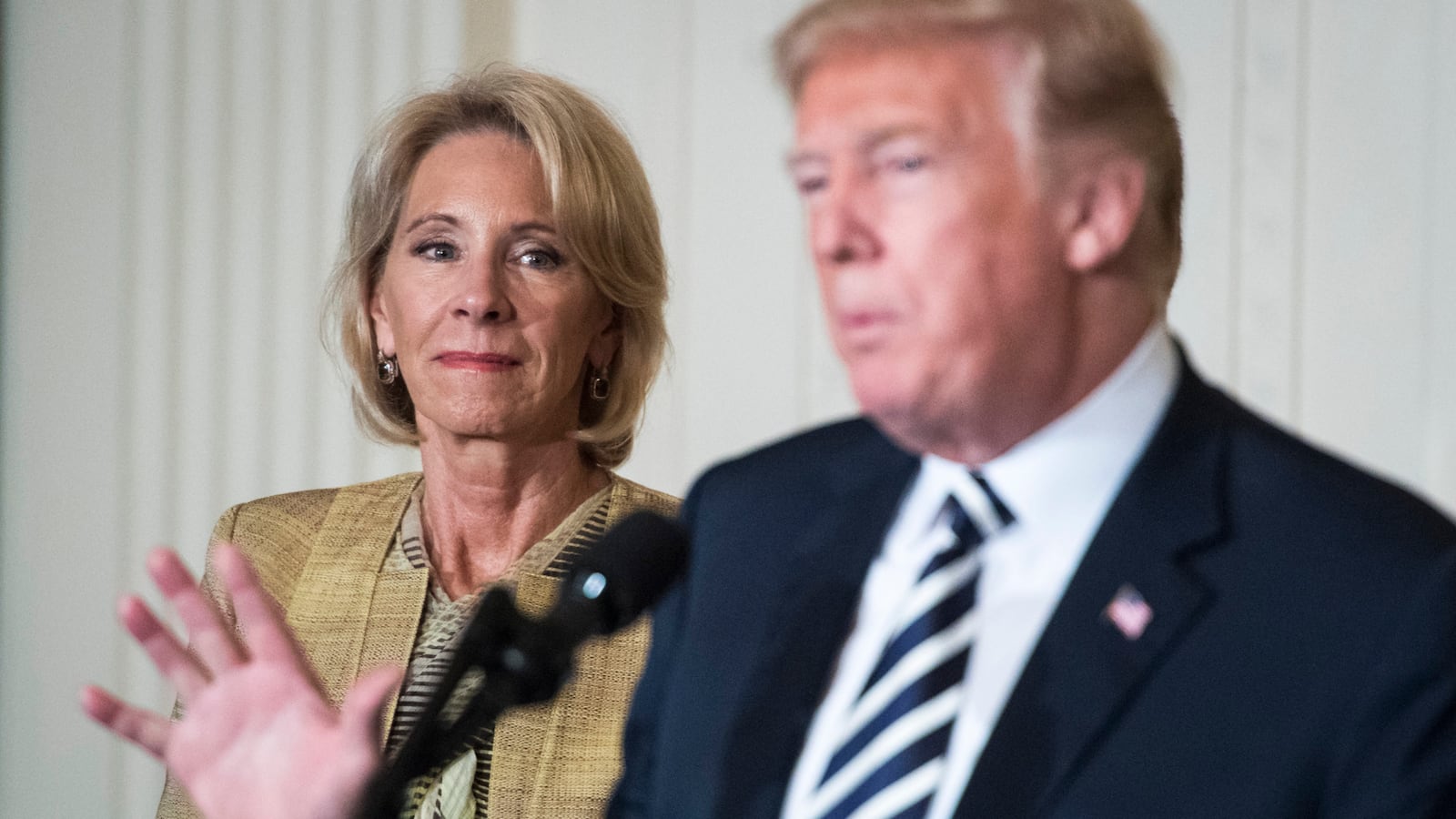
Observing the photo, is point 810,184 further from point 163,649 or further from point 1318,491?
point 163,649

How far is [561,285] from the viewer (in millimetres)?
1908

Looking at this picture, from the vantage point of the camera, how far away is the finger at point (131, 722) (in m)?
1.10

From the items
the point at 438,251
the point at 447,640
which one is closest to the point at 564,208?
the point at 438,251

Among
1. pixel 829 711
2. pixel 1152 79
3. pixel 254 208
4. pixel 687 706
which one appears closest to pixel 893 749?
pixel 829 711

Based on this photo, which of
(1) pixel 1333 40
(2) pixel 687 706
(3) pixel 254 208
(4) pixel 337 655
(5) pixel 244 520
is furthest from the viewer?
(3) pixel 254 208

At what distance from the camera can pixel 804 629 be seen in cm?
104

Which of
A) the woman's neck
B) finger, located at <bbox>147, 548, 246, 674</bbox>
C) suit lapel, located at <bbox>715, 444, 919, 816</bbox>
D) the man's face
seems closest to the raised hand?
finger, located at <bbox>147, 548, 246, 674</bbox>

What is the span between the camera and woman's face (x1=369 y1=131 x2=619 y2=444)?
1.85 meters

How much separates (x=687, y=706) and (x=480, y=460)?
89 cm

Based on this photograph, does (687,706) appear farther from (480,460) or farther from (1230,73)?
(1230,73)

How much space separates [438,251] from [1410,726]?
4.51ft

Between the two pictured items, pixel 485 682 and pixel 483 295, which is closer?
pixel 485 682

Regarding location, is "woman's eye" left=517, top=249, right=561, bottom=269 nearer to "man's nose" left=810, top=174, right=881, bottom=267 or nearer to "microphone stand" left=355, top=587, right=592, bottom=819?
"man's nose" left=810, top=174, right=881, bottom=267

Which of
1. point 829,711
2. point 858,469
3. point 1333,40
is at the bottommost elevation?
point 829,711
